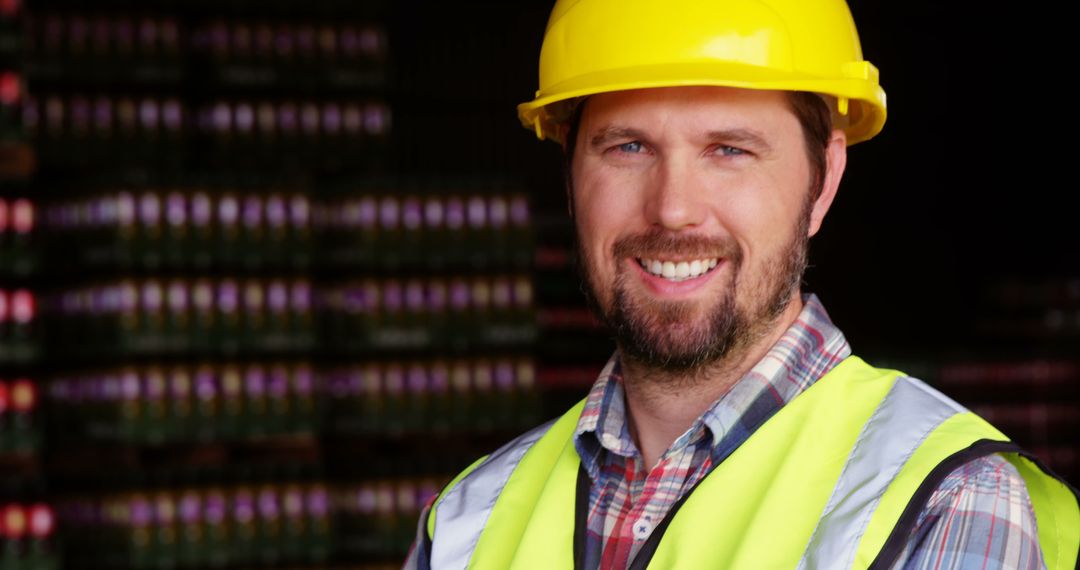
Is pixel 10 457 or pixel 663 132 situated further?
pixel 10 457

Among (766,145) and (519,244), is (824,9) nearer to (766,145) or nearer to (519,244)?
(766,145)

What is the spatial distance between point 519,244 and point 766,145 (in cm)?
421

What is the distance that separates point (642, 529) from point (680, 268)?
1.16 feet

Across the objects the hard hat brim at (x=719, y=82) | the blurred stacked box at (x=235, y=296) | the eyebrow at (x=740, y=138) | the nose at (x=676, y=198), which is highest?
the hard hat brim at (x=719, y=82)

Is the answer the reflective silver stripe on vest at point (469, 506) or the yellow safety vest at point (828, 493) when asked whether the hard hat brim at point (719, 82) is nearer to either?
the yellow safety vest at point (828, 493)

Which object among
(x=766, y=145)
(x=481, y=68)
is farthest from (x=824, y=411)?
(x=481, y=68)

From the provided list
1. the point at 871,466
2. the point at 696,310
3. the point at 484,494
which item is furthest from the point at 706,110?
the point at 484,494

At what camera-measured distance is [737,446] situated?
175 cm

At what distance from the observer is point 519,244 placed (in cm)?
604

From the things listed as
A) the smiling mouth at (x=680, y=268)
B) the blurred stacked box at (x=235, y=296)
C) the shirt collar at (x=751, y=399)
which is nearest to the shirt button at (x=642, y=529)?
the shirt collar at (x=751, y=399)

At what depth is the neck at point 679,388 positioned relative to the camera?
186 centimetres

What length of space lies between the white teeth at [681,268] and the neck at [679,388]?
115 millimetres

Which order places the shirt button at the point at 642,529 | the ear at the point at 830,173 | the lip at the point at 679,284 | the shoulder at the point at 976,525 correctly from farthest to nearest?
the ear at the point at 830,173
the lip at the point at 679,284
the shirt button at the point at 642,529
the shoulder at the point at 976,525

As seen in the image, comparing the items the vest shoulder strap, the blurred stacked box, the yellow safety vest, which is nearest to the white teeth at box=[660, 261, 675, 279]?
the yellow safety vest
